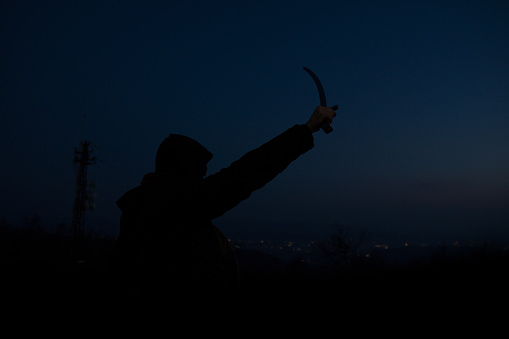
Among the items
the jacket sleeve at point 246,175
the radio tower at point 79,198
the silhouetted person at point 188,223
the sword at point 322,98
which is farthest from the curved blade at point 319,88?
the radio tower at point 79,198

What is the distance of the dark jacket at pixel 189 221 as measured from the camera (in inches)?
54.1

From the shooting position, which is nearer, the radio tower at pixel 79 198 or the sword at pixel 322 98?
the sword at pixel 322 98

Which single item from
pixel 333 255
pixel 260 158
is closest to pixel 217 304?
pixel 260 158

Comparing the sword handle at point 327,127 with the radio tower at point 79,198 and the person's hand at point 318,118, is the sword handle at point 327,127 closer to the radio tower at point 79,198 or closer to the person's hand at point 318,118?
the person's hand at point 318,118

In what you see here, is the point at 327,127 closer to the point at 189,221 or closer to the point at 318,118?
the point at 318,118

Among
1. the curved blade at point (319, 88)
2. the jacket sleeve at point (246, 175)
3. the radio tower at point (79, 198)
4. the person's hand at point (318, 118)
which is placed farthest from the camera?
the radio tower at point (79, 198)

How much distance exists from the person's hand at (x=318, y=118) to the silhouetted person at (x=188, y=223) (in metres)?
0.03

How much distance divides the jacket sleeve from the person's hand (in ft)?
0.52

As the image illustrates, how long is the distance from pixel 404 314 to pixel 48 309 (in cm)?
1070

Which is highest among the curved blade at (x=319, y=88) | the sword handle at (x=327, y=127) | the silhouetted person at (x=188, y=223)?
the curved blade at (x=319, y=88)

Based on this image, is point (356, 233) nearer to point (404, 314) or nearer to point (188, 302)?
point (404, 314)

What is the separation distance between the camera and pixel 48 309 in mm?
8977

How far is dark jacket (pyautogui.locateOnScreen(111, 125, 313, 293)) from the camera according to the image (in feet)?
4.50

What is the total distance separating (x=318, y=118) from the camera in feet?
5.14
